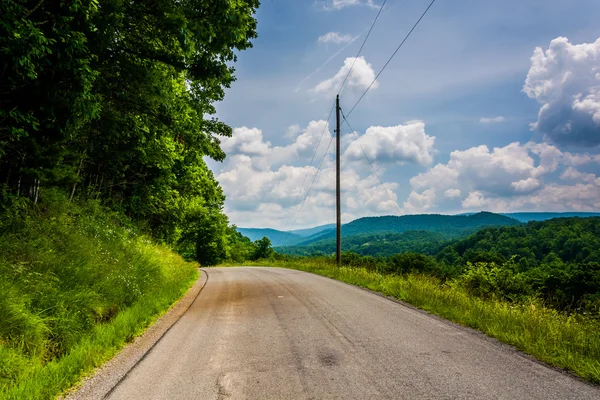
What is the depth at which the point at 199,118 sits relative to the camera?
15.2 m

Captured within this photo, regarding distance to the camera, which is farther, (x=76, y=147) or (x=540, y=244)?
(x=540, y=244)

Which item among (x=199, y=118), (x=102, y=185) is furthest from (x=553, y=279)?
(x=102, y=185)

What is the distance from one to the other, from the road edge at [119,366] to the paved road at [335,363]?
0.41ft

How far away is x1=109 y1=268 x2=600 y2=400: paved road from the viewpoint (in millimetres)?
3764

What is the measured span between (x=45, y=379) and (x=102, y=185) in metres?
12.7

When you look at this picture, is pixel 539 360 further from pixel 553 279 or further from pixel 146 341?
pixel 553 279

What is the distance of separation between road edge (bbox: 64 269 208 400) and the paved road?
0.12 m

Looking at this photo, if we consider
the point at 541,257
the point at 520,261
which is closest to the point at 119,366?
the point at 520,261

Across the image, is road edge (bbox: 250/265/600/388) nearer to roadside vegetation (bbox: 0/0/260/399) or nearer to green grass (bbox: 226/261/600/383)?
green grass (bbox: 226/261/600/383)

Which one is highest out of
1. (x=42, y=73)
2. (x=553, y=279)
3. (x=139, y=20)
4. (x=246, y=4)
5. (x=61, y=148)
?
(x=246, y=4)

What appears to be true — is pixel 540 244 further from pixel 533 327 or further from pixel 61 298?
pixel 61 298

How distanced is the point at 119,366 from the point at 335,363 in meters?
2.89

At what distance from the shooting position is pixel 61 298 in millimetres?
5703

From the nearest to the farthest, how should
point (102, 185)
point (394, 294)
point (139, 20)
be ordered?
point (139, 20) < point (394, 294) < point (102, 185)
